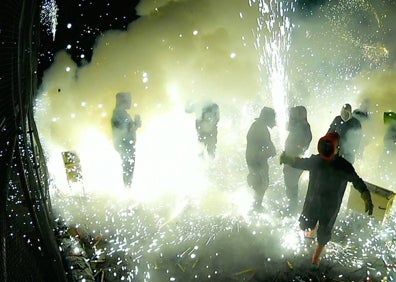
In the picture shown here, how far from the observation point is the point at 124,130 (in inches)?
283

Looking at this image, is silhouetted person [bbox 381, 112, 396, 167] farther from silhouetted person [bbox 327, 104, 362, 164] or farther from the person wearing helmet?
the person wearing helmet

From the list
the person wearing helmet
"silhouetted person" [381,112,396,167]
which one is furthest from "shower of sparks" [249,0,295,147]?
the person wearing helmet

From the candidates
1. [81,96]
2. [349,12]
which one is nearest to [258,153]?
[81,96]

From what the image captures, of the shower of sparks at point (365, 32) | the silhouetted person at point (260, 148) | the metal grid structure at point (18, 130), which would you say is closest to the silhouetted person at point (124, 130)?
the silhouetted person at point (260, 148)

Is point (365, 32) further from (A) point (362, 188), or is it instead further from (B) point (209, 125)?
(A) point (362, 188)

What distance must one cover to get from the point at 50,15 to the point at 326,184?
1291cm

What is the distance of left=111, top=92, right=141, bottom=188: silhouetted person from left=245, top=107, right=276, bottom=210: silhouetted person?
2.49 meters

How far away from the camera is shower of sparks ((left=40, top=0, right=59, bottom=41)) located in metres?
13.1

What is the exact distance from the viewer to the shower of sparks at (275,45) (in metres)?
15.8

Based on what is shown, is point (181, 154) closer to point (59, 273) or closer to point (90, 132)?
point (90, 132)

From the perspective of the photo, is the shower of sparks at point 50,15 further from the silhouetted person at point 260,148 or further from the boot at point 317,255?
the boot at point 317,255

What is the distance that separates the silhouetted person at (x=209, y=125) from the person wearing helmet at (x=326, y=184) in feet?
12.8

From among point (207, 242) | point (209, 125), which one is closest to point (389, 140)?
point (209, 125)

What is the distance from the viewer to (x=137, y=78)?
14.3 m
